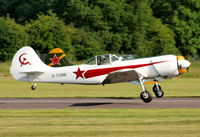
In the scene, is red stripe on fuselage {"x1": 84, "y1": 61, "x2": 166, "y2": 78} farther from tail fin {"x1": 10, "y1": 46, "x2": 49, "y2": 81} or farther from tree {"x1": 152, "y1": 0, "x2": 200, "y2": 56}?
tree {"x1": 152, "y1": 0, "x2": 200, "y2": 56}

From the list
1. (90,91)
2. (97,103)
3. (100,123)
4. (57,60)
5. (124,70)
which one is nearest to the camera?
(100,123)

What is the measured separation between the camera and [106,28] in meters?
57.5

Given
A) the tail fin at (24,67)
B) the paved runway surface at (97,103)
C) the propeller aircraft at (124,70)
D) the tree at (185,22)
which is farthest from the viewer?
the tree at (185,22)

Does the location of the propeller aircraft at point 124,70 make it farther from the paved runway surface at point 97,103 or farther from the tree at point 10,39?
the tree at point 10,39

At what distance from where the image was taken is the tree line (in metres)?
52.8

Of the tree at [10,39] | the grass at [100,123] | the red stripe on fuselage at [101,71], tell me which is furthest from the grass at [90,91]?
the tree at [10,39]

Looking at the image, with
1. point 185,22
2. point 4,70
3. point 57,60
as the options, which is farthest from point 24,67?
point 185,22

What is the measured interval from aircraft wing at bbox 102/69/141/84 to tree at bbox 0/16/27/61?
108 ft

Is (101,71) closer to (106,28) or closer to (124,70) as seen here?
(124,70)

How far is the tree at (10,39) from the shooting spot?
1984 inches

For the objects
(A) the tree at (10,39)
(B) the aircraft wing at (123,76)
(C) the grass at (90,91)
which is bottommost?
(C) the grass at (90,91)

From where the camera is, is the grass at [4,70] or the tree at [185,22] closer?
the grass at [4,70]

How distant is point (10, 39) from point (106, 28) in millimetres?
11249

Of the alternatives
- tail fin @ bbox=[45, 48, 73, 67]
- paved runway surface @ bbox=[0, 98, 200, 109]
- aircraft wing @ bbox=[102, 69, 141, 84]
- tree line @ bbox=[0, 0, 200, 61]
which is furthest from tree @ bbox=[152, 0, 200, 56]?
aircraft wing @ bbox=[102, 69, 141, 84]
